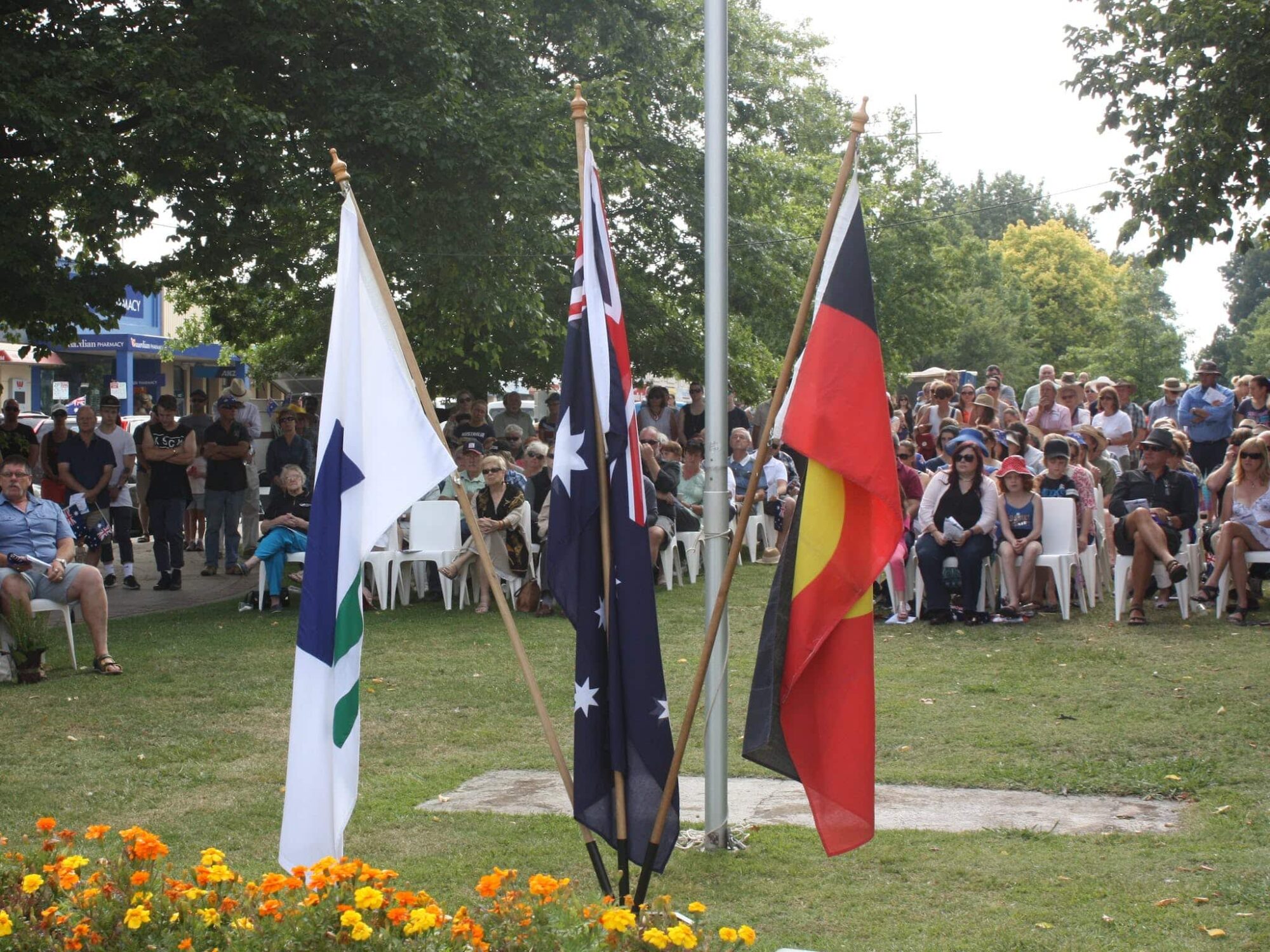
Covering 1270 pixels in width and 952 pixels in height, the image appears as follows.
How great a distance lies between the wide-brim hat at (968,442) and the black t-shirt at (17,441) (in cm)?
1008

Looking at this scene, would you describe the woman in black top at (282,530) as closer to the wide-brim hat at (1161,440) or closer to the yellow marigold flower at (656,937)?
the wide-brim hat at (1161,440)

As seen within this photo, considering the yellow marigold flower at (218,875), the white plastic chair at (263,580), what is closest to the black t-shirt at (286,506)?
the white plastic chair at (263,580)

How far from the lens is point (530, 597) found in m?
13.6

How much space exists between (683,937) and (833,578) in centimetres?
155

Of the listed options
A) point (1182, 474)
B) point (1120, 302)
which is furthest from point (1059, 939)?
point (1120, 302)

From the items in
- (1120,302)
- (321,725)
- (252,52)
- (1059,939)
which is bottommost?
(1059,939)

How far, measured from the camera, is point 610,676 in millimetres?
4875

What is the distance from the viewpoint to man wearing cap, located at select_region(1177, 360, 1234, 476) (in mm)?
15742

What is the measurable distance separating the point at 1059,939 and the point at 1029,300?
240 ft

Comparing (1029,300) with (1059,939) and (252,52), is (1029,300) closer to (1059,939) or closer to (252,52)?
(252,52)

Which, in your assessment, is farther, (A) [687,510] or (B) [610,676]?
(A) [687,510]

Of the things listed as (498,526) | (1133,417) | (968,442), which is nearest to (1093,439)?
(968,442)

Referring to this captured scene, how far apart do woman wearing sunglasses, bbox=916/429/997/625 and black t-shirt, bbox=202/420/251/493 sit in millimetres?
8299

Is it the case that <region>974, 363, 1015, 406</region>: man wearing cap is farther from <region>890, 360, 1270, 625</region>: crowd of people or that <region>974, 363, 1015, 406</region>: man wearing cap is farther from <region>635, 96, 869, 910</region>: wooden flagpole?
<region>635, 96, 869, 910</region>: wooden flagpole
